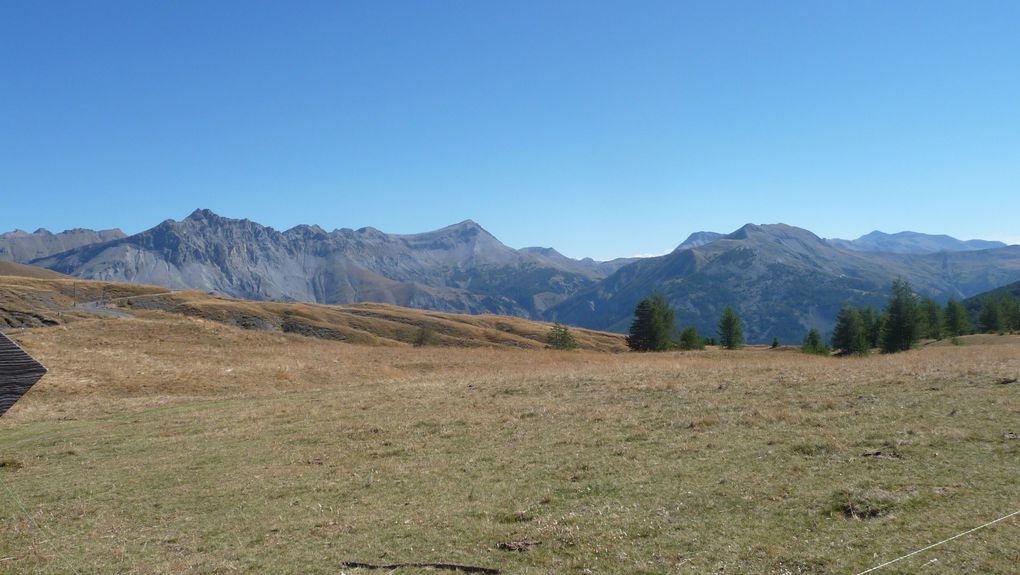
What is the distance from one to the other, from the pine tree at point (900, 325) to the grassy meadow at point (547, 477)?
176 ft

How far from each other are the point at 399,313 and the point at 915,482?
5976 inches

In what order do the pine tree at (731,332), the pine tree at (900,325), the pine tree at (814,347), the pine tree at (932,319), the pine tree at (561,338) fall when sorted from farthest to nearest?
the pine tree at (731,332)
the pine tree at (561,338)
the pine tree at (932,319)
the pine tree at (814,347)
the pine tree at (900,325)

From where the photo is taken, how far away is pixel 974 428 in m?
16.8

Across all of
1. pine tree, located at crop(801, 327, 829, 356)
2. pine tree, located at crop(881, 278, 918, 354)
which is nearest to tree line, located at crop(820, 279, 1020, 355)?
pine tree, located at crop(881, 278, 918, 354)

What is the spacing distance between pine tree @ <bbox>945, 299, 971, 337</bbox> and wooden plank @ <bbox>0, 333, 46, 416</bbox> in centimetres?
12484

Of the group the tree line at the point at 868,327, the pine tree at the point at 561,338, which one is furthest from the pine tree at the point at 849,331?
the pine tree at the point at 561,338

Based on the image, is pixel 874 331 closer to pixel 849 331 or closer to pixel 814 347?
pixel 849 331

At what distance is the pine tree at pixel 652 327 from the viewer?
82250 millimetres

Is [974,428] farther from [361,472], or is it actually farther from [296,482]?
[296,482]

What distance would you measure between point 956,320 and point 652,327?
63.7 m

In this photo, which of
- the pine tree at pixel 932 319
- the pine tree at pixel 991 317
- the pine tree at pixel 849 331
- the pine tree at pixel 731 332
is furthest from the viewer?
the pine tree at pixel 991 317

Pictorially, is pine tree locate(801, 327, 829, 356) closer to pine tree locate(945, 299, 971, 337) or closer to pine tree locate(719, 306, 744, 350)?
pine tree locate(719, 306, 744, 350)

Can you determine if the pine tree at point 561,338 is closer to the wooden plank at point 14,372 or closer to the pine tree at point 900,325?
the pine tree at point 900,325

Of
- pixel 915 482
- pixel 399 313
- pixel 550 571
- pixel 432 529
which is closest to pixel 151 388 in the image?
pixel 432 529
